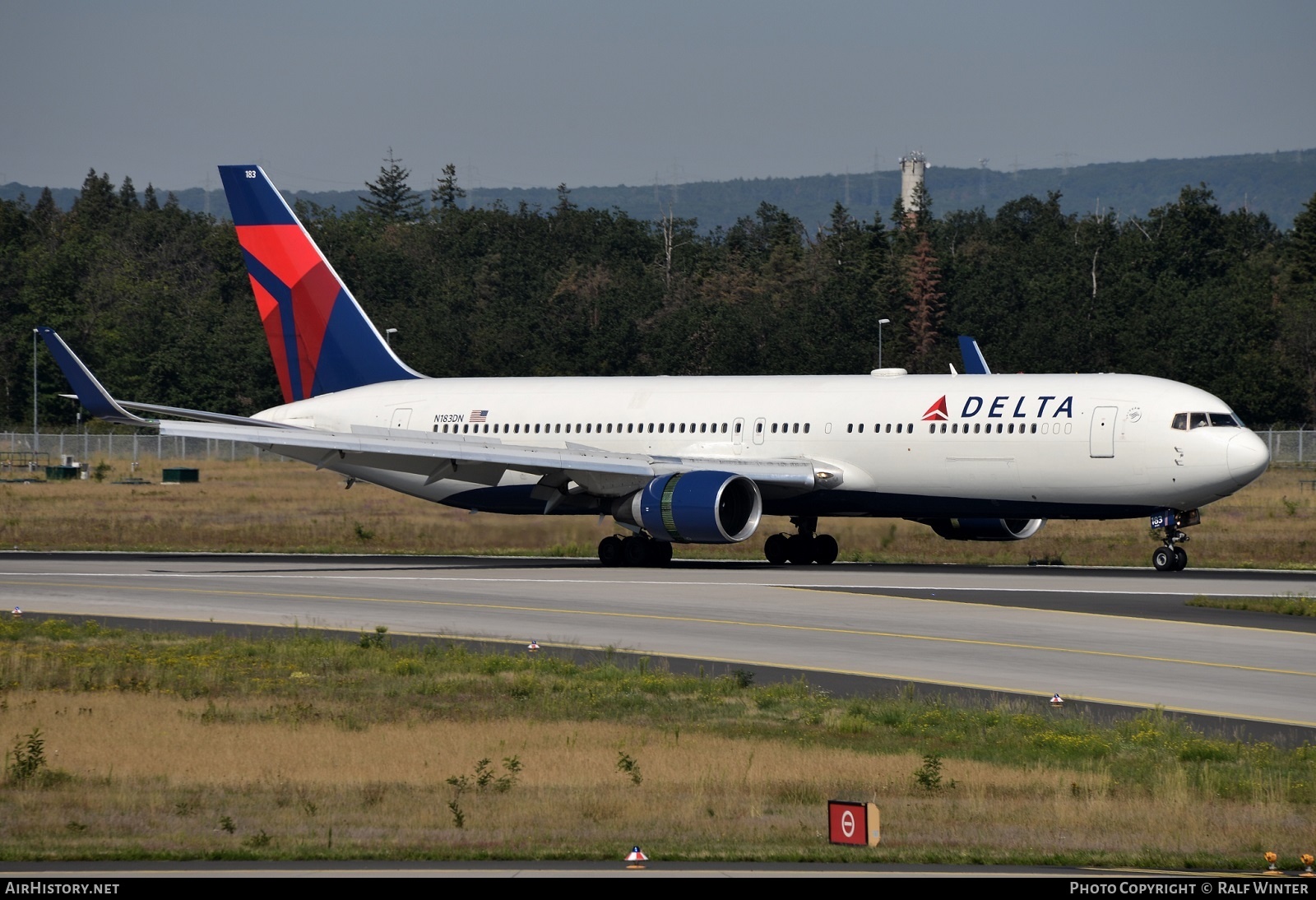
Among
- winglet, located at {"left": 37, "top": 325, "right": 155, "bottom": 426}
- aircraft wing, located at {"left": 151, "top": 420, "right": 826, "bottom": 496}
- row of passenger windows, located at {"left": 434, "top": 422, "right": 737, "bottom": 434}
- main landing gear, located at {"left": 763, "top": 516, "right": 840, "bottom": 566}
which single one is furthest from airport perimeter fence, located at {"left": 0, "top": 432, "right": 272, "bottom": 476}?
main landing gear, located at {"left": 763, "top": 516, "right": 840, "bottom": 566}

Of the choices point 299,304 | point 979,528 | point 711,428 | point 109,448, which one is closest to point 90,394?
point 299,304

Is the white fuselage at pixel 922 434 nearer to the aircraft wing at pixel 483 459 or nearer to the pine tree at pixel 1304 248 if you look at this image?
the aircraft wing at pixel 483 459

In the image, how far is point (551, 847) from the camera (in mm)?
12484

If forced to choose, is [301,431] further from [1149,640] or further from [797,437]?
[1149,640]

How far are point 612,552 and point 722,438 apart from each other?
3.75 metres

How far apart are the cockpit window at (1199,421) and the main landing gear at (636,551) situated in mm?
11789

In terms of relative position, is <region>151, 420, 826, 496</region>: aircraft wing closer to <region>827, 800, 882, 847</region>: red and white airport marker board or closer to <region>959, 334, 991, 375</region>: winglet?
<region>959, 334, 991, 375</region>: winglet

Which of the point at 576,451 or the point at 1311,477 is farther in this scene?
the point at 1311,477

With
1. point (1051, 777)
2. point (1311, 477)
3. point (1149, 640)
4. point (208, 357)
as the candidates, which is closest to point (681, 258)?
point (208, 357)

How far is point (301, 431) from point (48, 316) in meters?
98.6

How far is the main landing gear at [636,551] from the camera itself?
40531mm

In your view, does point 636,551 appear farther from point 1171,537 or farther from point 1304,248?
point 1304,248

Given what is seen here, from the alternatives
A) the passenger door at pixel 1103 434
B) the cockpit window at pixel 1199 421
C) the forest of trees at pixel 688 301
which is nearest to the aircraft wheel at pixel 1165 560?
the passenger door at pixel 1103 434

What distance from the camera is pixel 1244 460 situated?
35.4 meters
